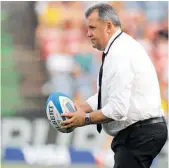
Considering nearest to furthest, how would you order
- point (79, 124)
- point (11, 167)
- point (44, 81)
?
point (79, 124) < point (11, 167) < point (44, 81)

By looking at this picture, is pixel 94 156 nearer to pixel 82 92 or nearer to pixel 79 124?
pixel 82 92

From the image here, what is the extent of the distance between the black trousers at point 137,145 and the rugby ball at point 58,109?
383 millimetres

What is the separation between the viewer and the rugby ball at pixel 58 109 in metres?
4.71

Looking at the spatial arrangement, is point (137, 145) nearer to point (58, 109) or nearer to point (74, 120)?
point (74, 120)

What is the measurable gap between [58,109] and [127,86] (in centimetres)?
58

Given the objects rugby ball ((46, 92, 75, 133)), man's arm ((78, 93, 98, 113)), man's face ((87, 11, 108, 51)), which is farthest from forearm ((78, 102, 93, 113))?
man's face ((87, 11, 108, 51))

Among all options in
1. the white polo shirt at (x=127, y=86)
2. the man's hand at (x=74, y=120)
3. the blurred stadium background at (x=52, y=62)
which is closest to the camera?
the white polo shirt at (x=127, y=86)

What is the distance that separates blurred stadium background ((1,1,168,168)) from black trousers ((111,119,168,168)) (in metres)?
4.89

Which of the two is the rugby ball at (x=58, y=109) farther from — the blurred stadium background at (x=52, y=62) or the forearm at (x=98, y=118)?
the blurred stadium background at (x=52, y=62)

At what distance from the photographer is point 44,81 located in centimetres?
968

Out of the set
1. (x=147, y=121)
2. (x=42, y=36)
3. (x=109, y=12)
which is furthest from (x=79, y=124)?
(x=42, y=36)

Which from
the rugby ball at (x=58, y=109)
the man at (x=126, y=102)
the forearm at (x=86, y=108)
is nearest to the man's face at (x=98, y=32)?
the man at (x=126, y=102)

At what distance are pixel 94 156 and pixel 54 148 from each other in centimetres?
61

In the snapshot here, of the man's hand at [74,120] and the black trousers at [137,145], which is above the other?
the man's hand at [74,120]
